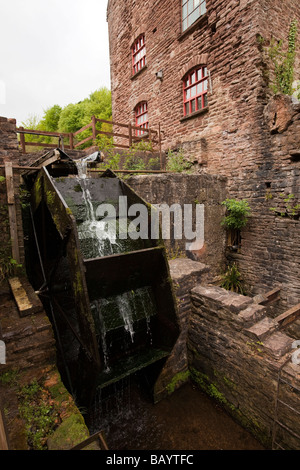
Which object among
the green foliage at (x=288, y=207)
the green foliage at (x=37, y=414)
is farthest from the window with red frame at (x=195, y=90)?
the green foliage at (x=37, y=414)

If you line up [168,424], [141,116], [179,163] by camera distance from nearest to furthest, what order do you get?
[168,424]
[179,163]
[141,116]

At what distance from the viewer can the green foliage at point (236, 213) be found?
544cm

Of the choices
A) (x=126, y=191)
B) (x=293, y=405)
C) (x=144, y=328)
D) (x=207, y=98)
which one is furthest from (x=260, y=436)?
(x=207, y=98)

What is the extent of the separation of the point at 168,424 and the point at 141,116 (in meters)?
9.40

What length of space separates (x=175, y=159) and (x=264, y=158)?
259 cm

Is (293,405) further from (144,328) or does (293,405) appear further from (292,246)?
(292,246)

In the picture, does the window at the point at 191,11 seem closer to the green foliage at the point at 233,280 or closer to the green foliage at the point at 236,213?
the green foliage at the point at 236,213

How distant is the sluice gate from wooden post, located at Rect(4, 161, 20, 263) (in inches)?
13.5

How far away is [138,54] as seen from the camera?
29.3 ft

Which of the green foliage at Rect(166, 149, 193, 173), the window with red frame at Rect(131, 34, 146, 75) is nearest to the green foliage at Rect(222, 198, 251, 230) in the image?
the green foliage at Rect(166, 149, 193, 173)

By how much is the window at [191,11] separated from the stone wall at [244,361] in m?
7.19

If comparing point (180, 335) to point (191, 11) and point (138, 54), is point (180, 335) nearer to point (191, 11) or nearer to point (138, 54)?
point (191, 11)

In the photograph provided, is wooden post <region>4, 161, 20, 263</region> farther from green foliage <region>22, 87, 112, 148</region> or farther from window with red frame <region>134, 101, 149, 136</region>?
green foliage <region>22, 87, 112, 148</region>

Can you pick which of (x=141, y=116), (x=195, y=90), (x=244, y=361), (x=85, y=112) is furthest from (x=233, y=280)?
(x=85, y=112)
